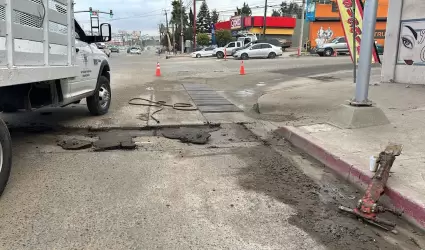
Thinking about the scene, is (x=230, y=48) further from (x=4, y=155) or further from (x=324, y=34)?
(x=4, y=155)

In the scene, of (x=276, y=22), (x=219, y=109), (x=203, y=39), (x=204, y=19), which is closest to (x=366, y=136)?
(x=219, y=109)

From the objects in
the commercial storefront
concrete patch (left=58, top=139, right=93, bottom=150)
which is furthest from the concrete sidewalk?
the commercial storefront

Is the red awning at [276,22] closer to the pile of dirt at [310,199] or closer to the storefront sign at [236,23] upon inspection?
the storefront sign at [236,23]

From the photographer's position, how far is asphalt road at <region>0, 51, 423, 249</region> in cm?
340

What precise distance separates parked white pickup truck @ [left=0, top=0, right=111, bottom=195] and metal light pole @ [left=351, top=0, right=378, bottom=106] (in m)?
4.93

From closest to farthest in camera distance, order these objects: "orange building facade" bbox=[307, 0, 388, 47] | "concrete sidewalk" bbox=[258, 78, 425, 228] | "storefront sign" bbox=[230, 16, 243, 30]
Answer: "concrete sidewalk" bbox=[258, 78, 425, 228]
"orange building facade" bbox=[307, 0, 388, 47]
"storefront sign" bbox=[230, 16, 243, 30]

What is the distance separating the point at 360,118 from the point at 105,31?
5.38 m

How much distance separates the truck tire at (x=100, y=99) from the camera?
8.46 meters

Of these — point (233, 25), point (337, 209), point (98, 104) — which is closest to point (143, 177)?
point (337, 209)

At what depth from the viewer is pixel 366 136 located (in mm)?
6434

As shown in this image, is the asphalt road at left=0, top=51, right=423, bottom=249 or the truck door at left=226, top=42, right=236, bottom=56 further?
the truck door at left=226, top=42, right=236, bottom=56

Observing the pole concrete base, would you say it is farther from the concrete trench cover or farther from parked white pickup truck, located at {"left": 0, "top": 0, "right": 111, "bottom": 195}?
parked white pickup truck, located at {"left": 0, "top": 0, "right": 111, "bottom": 195}

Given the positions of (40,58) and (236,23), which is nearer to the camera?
(40,58)

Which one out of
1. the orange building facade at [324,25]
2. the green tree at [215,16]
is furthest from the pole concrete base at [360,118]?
the green tree at [215,16]
